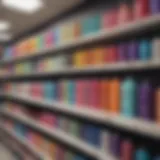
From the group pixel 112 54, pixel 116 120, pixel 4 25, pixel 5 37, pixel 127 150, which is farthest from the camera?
pixel 5 37

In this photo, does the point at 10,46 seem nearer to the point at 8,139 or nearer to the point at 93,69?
the point at 8,139

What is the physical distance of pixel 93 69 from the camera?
9.39ft

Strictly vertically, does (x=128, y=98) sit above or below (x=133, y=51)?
below

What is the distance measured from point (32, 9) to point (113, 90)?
2.21 m

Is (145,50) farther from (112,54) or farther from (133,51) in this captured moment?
(112,54)

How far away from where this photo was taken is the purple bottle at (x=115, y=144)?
2.40 metres

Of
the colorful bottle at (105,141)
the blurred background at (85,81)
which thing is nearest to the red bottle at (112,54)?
the blurred background at (85,81)

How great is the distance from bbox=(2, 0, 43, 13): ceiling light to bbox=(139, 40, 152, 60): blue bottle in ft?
6.65

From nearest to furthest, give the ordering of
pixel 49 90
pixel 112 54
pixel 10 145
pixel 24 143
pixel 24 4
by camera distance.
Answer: pixel 112 54 → pixel 24 4 → pixel 49 90 → pixel 24 143 → pixel 10 145

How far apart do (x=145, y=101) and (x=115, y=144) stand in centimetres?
57

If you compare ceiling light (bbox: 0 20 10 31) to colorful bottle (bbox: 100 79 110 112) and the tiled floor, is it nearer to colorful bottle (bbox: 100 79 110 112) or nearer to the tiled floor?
the tiled floor

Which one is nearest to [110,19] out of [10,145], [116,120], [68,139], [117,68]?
[117,68]

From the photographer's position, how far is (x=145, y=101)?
80.3 inches

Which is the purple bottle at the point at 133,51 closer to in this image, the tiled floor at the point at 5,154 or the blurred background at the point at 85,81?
the blurred background at the point at 85,81
